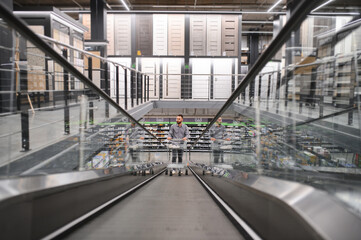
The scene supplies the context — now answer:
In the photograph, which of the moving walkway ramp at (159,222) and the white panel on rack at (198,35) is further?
the white panel on rack at (198,35)

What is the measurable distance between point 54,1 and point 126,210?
1420cm

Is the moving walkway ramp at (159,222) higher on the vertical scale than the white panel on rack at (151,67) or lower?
lower

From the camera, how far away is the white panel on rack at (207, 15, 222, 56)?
37.9ft

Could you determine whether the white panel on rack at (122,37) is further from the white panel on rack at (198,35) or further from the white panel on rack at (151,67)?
the white panel on rack at (198,35)

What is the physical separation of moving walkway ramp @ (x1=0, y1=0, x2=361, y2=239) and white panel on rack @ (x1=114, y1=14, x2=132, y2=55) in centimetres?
911

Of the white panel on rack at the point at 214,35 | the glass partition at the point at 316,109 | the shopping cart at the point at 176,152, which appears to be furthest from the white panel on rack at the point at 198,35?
the glass partition at the point at 316,109

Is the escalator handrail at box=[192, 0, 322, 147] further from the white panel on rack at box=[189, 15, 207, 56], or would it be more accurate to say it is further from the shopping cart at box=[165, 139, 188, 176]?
the white panel on rack at box=[189, 15, 207, 56]

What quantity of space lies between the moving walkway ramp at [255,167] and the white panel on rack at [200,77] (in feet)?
29.1

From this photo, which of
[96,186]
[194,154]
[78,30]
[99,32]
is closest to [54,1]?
[99,32]

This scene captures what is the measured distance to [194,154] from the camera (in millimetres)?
14438

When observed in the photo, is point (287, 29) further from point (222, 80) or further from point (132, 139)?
→ point (222, 80)

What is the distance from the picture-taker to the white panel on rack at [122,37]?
11531 mm

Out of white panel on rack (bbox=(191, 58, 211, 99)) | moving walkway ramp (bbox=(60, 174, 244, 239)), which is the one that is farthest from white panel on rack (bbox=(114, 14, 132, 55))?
moving walkway ramp (bbox=(60, 174, 244, 239))

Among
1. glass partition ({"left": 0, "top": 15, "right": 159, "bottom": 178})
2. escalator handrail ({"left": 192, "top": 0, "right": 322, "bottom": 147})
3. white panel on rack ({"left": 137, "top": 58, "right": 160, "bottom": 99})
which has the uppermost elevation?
white panel on rack ({"left": 137, "top": 58, "right": 160, "bottom": 99})
